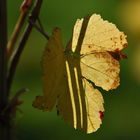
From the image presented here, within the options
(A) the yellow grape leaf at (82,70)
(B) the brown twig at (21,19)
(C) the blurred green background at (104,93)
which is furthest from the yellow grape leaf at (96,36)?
(C) the blurred green background at (104,93)

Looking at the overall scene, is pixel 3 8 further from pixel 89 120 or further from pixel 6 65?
pixel 89 120

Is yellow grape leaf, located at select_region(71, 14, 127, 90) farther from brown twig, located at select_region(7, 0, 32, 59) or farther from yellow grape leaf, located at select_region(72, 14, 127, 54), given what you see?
brown twig, located at select_region(7, 0, 32, 59)

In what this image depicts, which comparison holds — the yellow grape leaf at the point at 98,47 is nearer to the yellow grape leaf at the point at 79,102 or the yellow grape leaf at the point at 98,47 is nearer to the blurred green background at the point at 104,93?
the yellow grape leaf at the point at 79,102

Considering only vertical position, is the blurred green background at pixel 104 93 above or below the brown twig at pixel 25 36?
above

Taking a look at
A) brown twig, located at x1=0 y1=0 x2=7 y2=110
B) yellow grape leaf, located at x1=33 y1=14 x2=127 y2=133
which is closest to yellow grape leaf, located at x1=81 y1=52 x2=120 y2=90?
yellow grape leaf, located at x1=33 y1=14 x2=127 y2=133

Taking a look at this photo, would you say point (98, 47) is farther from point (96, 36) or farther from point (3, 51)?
point (3, 51)
